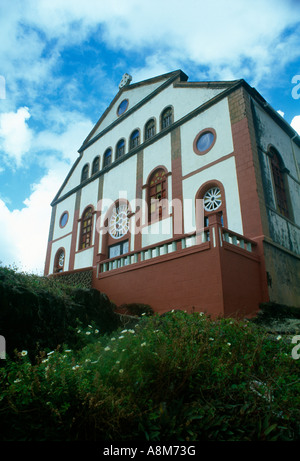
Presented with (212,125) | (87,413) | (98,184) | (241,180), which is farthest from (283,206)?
(87,413)

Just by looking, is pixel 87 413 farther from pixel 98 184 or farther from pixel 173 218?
pixel 98 184

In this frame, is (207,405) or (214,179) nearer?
(207,405)

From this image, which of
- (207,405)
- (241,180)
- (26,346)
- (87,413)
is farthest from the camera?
(241,180)

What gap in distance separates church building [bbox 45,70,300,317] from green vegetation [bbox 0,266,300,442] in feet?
13.2

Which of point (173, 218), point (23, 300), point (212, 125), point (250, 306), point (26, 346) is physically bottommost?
point (26, 346)

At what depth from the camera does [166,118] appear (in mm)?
15484

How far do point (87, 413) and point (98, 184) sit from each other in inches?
639

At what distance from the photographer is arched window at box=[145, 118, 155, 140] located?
16066 millimetres

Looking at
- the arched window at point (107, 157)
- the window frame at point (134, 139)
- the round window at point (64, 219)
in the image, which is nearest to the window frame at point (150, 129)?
the window frame at point (134, 139)

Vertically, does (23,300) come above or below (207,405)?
above

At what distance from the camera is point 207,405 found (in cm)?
323

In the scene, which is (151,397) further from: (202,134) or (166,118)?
(166,118)

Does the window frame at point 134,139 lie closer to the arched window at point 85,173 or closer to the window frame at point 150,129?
the window frame at point 150,129

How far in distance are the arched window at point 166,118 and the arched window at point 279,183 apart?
4884 mm
